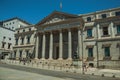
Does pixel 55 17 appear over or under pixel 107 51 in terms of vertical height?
over

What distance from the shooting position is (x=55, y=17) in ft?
137

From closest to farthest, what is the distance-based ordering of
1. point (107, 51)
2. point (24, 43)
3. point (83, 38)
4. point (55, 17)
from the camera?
point (107, 51)
point (83, 38)
point (55, 17)
point (24, 43)

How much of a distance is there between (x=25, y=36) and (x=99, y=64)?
3106cm

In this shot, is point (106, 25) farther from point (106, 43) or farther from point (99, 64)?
point (99, 64)

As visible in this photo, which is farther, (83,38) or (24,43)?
(24,43)

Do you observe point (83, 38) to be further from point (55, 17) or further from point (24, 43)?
point (24, 43)

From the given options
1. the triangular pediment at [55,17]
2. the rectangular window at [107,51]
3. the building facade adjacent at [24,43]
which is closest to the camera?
the rectangular window at [107,51]

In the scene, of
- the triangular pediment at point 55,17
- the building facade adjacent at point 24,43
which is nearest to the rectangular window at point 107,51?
the triangular pediment at point 55,17

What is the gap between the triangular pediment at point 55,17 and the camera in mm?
39384

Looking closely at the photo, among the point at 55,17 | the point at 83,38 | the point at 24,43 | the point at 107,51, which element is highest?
the point at 55,17

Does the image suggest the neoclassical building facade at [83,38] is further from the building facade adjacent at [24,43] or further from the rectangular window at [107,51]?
the building facade adjacent at [24,43]

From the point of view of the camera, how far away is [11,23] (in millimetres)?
73812

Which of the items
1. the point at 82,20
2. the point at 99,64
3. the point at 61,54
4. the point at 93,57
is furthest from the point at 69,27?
the point at 99,64

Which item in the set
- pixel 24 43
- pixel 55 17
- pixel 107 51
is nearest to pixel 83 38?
pixel 107 51
